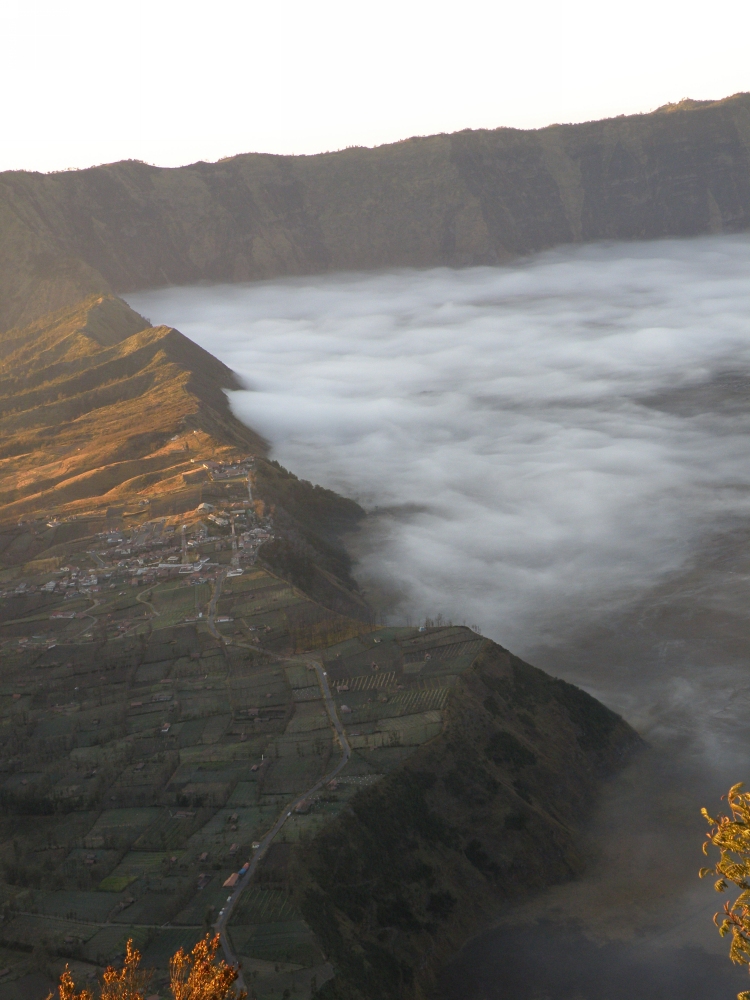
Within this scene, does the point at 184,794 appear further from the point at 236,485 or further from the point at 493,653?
the point at 236,485

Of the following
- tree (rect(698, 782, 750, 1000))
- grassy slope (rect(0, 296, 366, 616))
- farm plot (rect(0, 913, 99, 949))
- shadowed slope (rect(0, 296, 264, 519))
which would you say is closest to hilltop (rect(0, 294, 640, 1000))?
farm plot (rect(0, 913, 99, 949))

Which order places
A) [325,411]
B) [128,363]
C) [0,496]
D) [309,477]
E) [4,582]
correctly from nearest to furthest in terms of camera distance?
[4,582] < [0,496] < [309,477] < [128,363] < [325,411]

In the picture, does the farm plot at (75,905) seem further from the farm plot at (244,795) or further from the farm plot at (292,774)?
the farm plot at (292,774)

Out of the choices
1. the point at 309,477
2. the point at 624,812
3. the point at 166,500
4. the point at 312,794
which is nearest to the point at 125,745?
the point at 312,794

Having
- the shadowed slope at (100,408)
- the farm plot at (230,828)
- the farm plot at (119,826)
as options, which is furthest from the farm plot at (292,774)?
the shadowed slope at (100,408)

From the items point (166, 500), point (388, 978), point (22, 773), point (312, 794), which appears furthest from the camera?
point (166, 500)

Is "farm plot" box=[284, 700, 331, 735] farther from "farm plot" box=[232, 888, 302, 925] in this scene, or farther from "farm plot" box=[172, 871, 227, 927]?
"farm plot" box=[232, 888, 302, 925]
